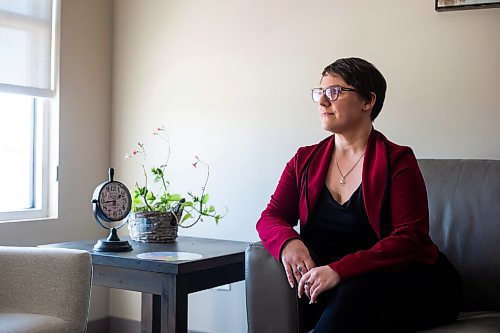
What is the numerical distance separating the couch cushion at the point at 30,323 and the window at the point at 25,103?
116 centimetres

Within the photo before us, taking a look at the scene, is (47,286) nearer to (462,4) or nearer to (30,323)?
(30,323)

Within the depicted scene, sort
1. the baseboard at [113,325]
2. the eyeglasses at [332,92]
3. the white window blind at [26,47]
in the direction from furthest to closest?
the baseboard at [113,325]
the white window blind at [26,47]
the eyeglasses at [332,92]

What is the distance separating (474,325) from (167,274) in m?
1.00

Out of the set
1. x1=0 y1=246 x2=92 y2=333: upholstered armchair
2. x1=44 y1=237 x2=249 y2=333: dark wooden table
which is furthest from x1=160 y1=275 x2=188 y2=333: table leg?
x1=0 y1=246 x2=92 y2=333: upholstered armchair

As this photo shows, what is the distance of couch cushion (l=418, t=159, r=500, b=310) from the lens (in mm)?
2246

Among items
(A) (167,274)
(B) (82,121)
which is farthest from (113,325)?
(A) (167,274)

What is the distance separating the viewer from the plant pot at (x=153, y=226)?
2.86 meters

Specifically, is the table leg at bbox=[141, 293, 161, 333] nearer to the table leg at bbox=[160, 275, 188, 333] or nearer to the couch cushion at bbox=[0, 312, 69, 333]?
the table leg at bbox=[160, 275, 188, 333]

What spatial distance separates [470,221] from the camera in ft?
7.58

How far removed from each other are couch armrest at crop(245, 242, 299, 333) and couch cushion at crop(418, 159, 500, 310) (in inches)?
23.5

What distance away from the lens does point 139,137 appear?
11.8ft

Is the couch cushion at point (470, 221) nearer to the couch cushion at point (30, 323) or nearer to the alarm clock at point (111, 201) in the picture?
the alarm clock at point (111, 201)

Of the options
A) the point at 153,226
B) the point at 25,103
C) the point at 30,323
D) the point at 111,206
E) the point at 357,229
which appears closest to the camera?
the point at 30,323

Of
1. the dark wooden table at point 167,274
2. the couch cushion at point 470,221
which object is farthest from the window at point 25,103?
the couch cushion at point 470,221
